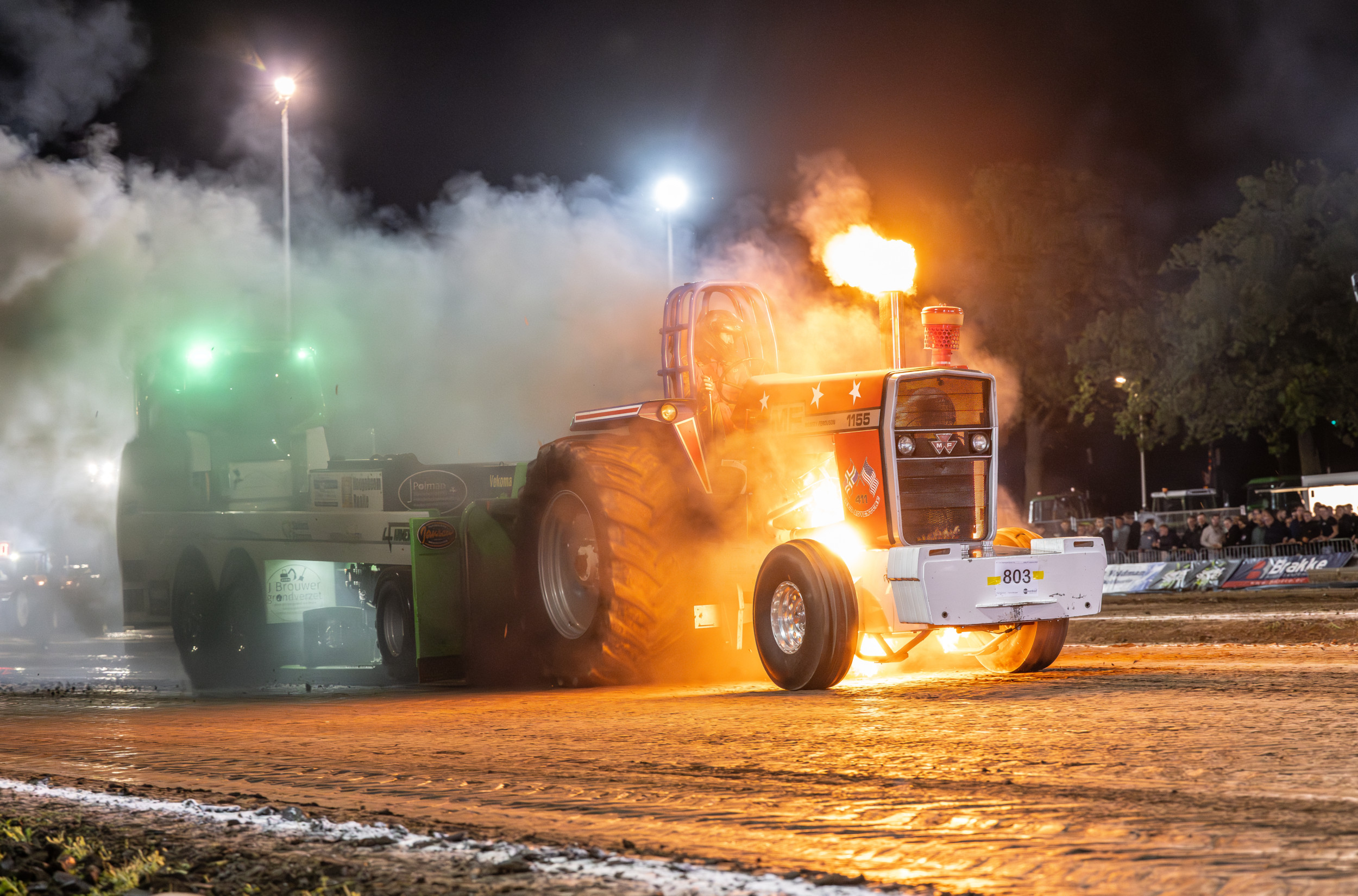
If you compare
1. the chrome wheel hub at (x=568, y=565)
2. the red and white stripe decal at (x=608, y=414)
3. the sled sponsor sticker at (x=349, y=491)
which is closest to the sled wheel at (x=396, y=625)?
the sled sponsor sticker at (x=349, y=491)

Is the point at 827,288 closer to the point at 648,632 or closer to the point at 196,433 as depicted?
the point at 648,632

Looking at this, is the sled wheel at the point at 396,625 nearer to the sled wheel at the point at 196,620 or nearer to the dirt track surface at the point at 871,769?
the dirt track surface at the point at 871,769

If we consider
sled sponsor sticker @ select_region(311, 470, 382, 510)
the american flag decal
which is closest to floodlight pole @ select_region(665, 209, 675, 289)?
sled sponsor sticker @ select_region(311, 470, 382, 510)

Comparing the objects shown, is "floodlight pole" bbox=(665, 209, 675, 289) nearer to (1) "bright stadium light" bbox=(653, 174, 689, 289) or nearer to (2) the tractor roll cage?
(1) "bright stadium light" bbox=(653, 174, 689, 289)

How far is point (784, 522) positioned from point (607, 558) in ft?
4.54

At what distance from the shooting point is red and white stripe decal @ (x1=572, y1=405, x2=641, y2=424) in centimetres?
1151

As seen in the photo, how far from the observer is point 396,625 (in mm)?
13992

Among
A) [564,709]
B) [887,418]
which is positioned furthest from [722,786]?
[887,418]

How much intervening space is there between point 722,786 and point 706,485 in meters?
5.12

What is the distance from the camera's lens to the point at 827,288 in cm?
1358

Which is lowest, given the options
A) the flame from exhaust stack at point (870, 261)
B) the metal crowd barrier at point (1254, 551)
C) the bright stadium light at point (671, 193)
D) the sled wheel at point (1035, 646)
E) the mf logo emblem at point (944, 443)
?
the sled wheel at point (1035, 646)

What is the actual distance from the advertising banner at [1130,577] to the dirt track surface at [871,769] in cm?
1414

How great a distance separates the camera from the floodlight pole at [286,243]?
2284 cm

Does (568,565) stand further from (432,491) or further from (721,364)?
(432,491)
